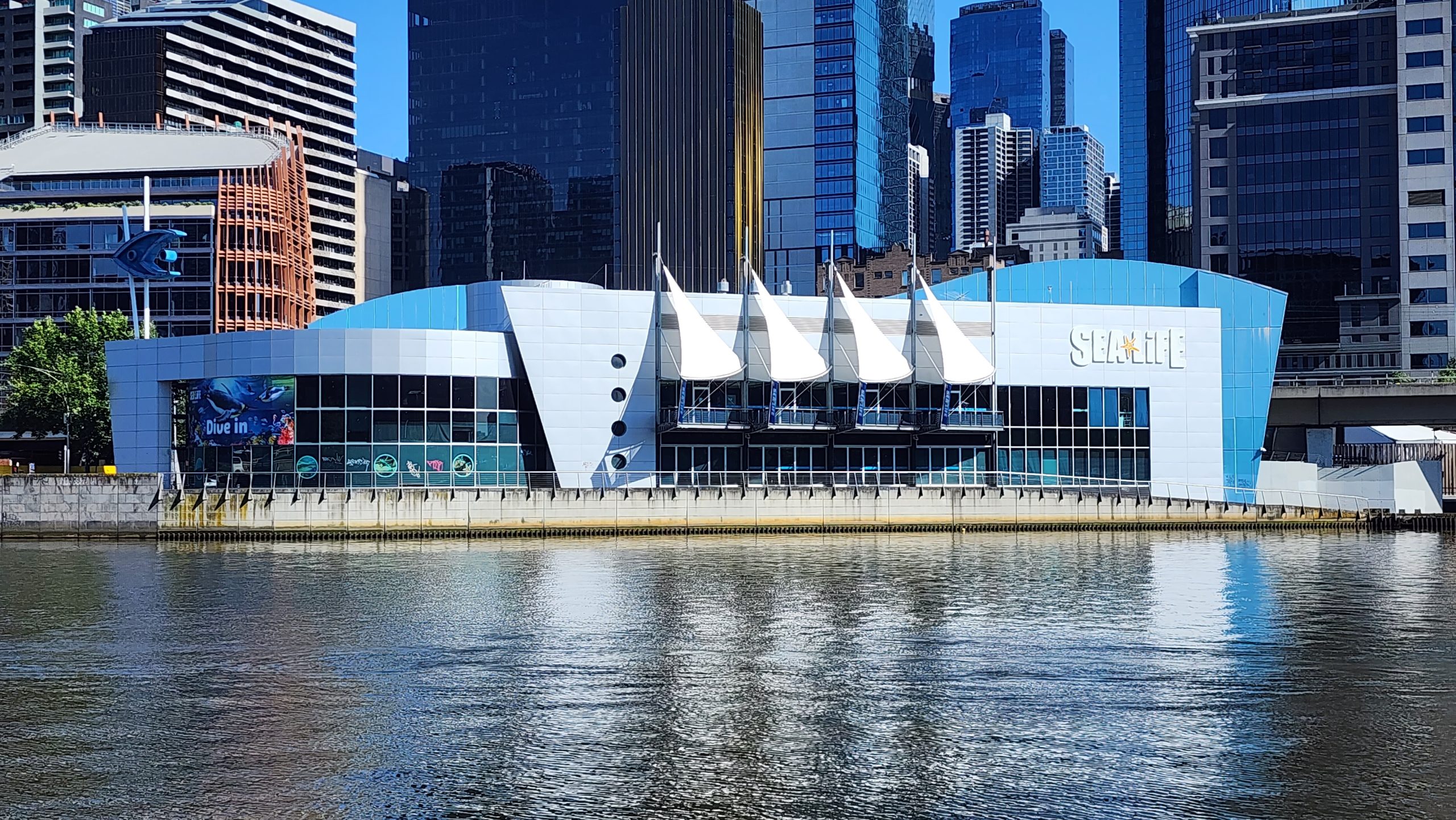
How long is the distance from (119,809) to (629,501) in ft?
212

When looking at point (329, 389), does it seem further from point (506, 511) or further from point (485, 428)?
point (506, 511)

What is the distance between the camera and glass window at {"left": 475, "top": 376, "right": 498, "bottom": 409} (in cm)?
9438

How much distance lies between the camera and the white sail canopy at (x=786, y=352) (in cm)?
9600

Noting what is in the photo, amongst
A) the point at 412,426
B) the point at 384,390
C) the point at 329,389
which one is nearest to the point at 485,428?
the point at 412,426

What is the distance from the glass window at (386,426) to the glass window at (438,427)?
5.93 feet

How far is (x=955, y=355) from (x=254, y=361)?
4303 centimetres

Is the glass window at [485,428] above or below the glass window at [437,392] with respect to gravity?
below

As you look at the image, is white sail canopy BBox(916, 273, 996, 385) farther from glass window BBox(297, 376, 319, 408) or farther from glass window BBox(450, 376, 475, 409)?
glass window BBox(297, 376, 319, 408)

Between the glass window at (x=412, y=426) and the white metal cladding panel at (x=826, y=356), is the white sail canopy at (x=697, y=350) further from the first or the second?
the glass window at (x=412, y=426)

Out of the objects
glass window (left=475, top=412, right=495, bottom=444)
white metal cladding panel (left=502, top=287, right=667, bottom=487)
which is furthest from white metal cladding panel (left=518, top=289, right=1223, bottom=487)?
glass window (left=475, top=412, right=495, bottom=444)

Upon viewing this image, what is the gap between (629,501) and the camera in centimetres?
9194

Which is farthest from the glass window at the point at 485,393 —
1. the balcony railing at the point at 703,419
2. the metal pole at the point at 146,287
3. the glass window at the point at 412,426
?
the metal pole at the point at 146,287

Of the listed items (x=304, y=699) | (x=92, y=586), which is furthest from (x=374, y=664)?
(x=92, y=586)

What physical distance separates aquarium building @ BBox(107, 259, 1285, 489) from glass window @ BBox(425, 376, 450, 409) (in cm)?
13
